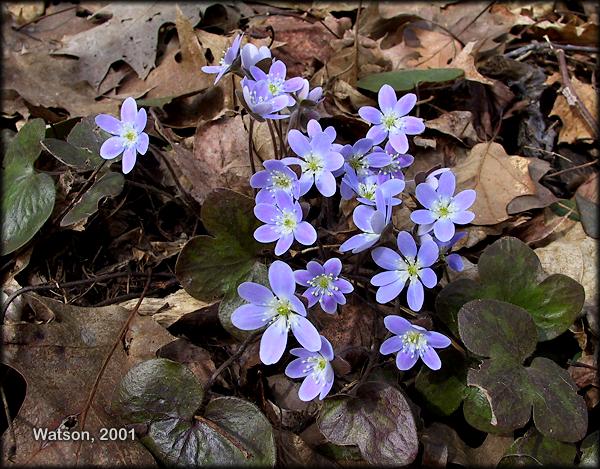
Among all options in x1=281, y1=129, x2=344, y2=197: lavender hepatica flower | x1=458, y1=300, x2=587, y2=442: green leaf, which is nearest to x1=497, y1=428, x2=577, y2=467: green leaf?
x1=458, y1=300, x2=587, y2=442: green leaf

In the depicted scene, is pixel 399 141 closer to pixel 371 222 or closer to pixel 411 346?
pixel 371 222

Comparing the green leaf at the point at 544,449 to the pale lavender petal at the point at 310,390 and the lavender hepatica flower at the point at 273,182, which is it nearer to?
the pale lavender petal at the point at 310,390

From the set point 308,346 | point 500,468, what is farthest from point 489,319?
point 308,346

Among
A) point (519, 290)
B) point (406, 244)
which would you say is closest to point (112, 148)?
point (406, 244)

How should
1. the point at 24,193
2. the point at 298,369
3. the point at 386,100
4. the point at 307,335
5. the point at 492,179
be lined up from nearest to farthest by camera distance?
the point at 307,335, the point at 298,369, the point at 386,100, the point at 24,193, the point at 492,179

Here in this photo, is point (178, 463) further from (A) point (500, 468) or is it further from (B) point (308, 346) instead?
(A) point (500, 468)

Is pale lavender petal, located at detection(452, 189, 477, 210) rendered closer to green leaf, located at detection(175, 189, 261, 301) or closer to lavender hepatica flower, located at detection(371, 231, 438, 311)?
lavender hepatica flower, located at detection(371, 231, 438, 311)

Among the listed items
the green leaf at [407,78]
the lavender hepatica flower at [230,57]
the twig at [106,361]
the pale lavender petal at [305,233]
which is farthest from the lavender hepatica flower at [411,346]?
the green leaf at [407,78]
